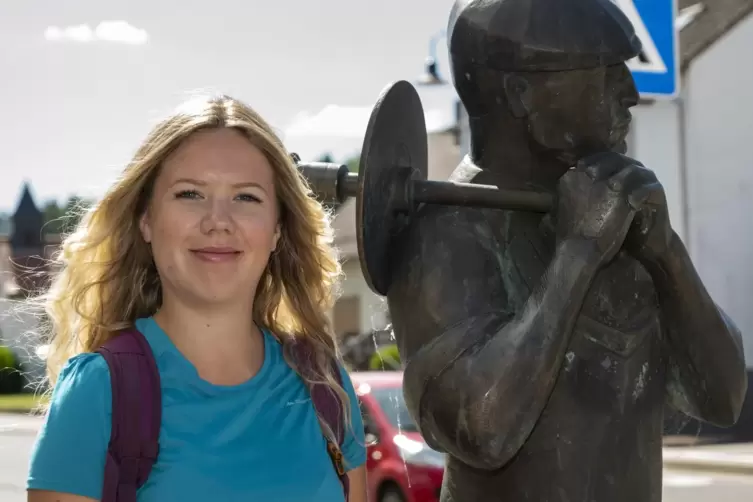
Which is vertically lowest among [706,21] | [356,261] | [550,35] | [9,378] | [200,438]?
[9,378]

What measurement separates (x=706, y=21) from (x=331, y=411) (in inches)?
510

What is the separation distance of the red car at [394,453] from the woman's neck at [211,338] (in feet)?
13.5

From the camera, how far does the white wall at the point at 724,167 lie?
13289 mm

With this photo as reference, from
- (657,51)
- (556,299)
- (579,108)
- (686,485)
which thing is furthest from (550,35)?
(686,485)

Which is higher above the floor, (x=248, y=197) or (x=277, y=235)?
(x=248, y=197)

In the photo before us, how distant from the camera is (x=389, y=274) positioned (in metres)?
1.87

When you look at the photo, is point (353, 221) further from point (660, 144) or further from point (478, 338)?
point (478, 338)

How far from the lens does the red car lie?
235 inches

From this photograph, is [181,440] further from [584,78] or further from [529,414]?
[584,78]

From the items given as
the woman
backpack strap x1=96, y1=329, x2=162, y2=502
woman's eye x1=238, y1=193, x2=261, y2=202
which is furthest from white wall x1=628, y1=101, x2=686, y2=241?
backpack strap x1=96, y1=329, x2=162, y2=502

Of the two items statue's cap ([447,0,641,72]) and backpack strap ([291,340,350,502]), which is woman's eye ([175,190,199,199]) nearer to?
backpack strap ([291,340,350,502])

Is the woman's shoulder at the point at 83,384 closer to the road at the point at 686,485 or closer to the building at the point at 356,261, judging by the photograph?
the road at the point at 686,485

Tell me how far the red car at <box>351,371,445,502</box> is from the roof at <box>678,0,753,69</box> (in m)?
8.93

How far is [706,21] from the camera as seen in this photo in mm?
13289
